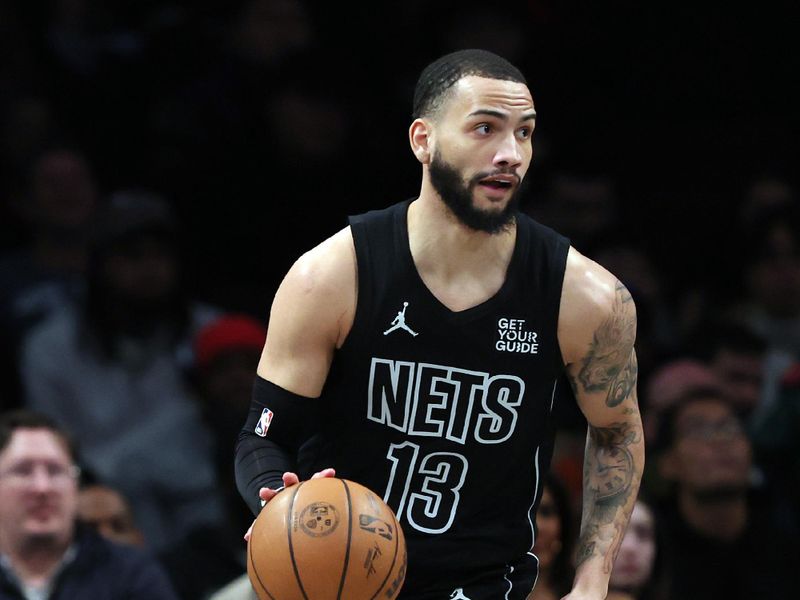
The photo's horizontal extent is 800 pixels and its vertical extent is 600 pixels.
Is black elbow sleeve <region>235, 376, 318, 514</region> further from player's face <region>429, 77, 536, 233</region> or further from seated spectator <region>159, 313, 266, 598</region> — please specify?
seated spectator <region>159, 313, 266, 598</region>

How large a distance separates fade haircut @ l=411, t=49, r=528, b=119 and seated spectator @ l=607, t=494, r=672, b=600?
2.50 m

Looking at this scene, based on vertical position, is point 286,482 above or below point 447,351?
below

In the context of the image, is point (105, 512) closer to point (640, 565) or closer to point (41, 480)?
point (41, 480)

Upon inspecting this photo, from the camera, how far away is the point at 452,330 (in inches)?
167

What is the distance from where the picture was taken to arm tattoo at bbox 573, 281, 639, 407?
14.2 ft

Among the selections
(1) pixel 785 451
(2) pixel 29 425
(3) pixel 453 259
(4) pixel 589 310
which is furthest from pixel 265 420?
(1) pixel 785 451

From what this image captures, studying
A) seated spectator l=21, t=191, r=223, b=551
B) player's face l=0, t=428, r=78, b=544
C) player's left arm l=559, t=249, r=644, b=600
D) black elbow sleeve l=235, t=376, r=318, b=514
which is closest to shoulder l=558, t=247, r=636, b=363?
player's left arm l=559, t=249, r=644, b=600

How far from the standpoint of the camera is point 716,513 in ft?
23.2

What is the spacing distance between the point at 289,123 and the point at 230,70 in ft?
1.53

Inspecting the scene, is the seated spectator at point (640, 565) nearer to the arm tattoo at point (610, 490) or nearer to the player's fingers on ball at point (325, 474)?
the arm tattoo at point (610, 490)

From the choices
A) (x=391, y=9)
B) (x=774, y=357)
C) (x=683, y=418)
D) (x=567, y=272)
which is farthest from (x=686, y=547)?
(x=391, y=9)

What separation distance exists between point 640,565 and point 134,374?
2.52 meters

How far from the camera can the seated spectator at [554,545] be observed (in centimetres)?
593

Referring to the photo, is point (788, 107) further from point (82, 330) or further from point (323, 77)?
point (82, 330)
